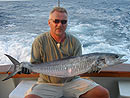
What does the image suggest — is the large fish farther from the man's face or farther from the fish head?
the man's face

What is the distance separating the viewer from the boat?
221 cm

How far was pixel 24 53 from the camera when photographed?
15.9ft

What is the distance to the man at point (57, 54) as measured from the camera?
1.99 meters

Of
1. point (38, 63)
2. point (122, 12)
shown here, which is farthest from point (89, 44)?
point (122, 12)

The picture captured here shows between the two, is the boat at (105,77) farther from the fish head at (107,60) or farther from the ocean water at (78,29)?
the ocean water at (78,29)

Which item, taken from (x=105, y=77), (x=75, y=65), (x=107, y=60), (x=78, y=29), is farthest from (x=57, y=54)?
(x=78, y=29)

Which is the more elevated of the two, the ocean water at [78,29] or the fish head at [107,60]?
the fish head at [107,60]

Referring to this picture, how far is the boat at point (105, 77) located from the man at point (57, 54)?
0.87 ft

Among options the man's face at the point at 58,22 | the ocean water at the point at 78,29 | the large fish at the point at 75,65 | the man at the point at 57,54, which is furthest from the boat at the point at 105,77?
the ocean water at the point at 78,29

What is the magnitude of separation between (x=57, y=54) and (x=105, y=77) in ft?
2.67

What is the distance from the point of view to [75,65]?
1.84m

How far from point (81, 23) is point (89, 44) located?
2.33m

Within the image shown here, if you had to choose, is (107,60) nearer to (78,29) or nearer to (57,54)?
(57,54)

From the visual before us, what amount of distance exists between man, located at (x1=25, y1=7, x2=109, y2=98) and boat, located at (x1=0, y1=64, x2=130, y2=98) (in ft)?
0.87
